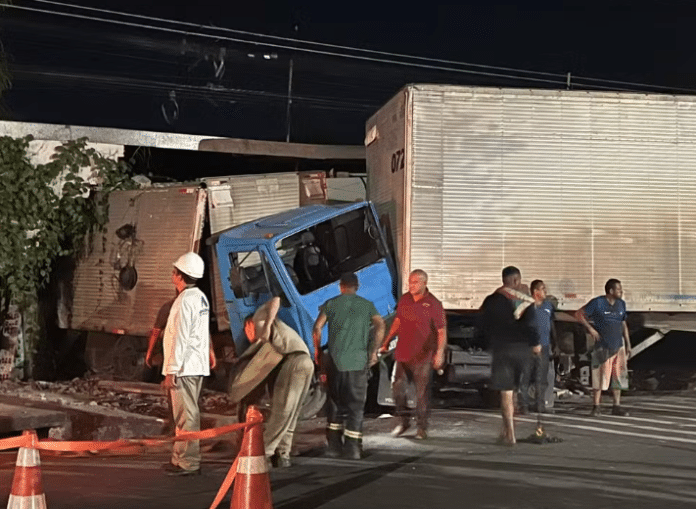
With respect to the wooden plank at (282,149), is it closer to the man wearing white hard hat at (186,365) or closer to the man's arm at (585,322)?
the man's arm at (585,322)

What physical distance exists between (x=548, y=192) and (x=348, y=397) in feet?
19.1

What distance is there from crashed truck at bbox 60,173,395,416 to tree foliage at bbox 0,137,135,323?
463 mm

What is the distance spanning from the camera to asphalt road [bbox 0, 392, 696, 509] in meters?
8.20

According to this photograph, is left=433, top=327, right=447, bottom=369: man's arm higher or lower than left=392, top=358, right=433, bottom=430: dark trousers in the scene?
higher

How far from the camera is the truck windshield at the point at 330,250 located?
14539 millimetres

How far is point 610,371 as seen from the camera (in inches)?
533

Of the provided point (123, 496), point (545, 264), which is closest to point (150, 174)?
point (545, 264)

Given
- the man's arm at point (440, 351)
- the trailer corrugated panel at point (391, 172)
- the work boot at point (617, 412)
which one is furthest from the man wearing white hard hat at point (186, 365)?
the work boot at point (617, 412)

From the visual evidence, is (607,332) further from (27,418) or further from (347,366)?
(27,418)

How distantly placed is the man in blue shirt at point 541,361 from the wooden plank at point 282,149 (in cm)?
782

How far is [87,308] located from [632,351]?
9216 millimetres

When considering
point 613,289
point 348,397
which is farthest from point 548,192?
point 348,397

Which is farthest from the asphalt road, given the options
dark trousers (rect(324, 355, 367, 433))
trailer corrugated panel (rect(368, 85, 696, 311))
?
trailer corrugated panel (rect(368, 85, 696, 311))

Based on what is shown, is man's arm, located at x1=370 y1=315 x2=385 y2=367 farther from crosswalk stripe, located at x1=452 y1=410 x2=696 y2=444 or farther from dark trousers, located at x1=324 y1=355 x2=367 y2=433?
crosswalk stripe, located at x1=452 y1=410 x2=696 y2=444
